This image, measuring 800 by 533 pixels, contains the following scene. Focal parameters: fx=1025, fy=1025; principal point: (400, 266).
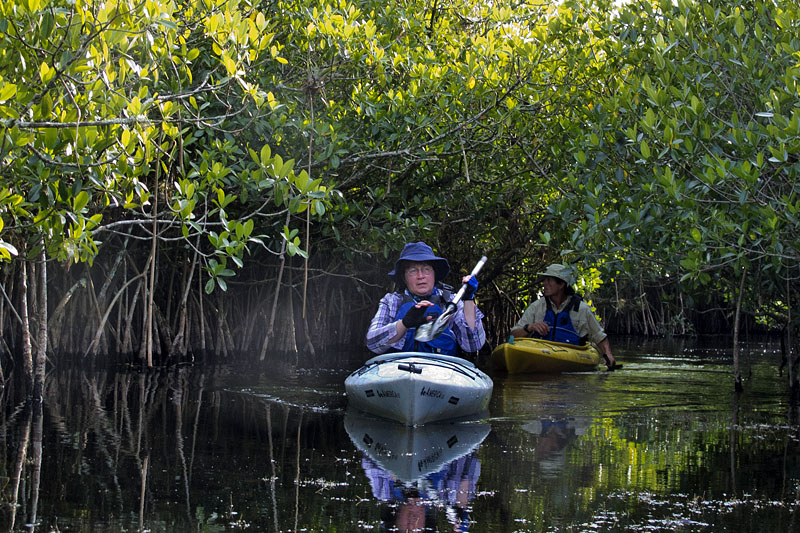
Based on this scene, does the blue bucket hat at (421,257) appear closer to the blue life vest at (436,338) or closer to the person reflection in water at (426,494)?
the blue life vest at (436,338)

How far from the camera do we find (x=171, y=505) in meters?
4.00

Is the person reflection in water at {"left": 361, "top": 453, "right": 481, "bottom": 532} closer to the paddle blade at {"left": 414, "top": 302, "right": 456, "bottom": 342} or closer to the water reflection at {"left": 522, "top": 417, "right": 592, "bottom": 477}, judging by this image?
the water reflection at {"left": 522, "top": 417, "right": 592, "bottom": 477}

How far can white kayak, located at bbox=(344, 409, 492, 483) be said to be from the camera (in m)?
5.03

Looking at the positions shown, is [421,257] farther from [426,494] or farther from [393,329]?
[426,494]

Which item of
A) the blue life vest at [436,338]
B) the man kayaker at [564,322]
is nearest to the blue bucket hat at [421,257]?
the blue life vest at [436,338]

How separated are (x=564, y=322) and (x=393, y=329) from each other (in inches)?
186

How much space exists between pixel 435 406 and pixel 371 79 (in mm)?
4034

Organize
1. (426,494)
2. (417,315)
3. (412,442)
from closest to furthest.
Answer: (426,494), (412,442), (417,315)

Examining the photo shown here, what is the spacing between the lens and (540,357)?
34.8 feet

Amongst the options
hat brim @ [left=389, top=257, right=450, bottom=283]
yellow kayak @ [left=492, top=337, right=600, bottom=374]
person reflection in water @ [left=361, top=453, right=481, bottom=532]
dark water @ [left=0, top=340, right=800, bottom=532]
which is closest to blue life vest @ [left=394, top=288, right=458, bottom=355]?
hat brim @ [left=389, top=257, right=450, bottom=283]

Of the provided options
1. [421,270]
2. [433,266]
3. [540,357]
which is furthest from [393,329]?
[540,357]

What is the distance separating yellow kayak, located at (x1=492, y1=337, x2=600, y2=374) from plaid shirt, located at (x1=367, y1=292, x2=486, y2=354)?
3.21m

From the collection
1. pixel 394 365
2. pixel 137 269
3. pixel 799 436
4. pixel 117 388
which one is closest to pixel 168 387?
pixel 117 388

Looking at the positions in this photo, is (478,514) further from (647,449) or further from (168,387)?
(168,387)
